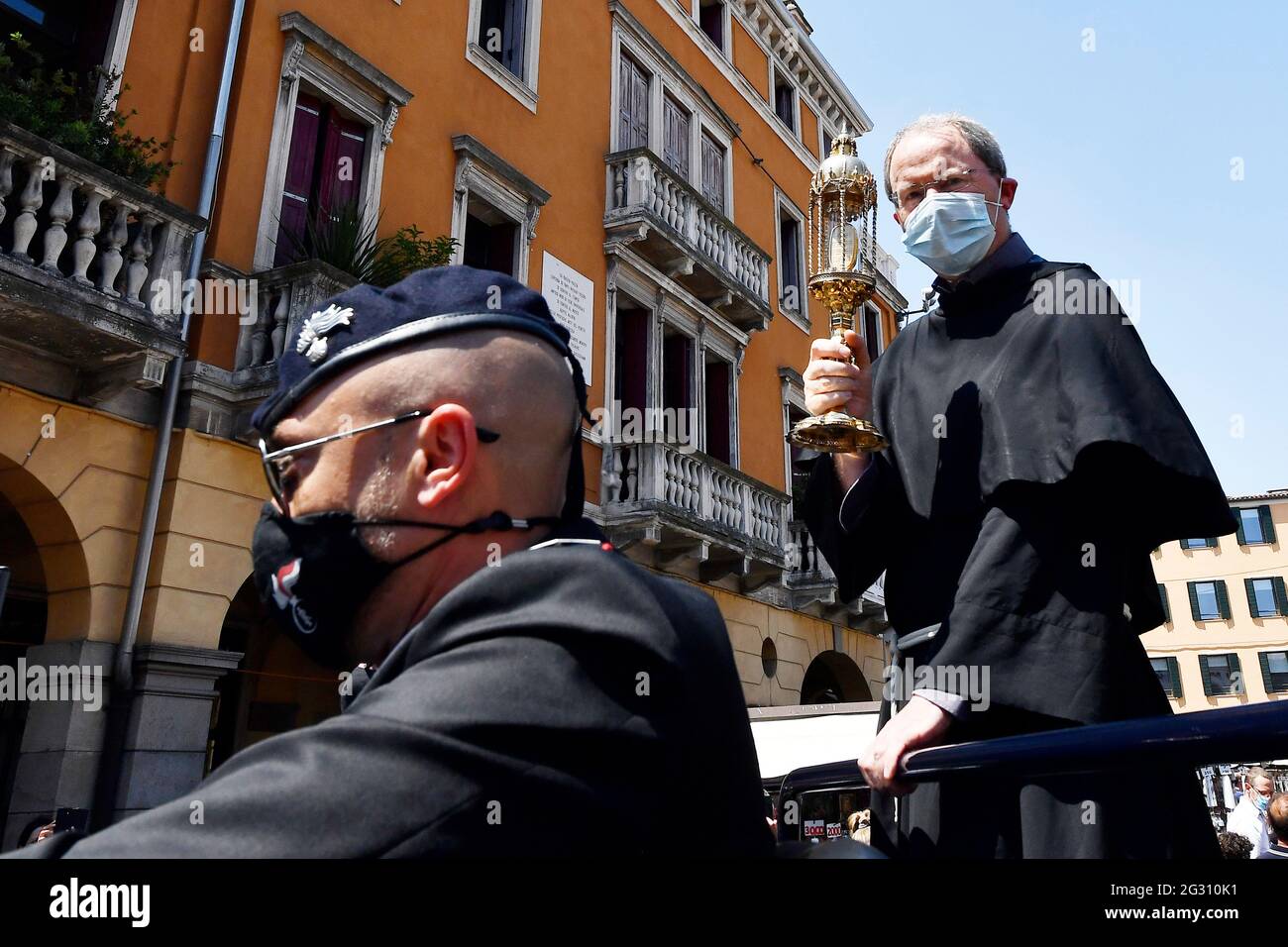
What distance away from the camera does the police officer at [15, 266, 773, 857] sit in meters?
0.88

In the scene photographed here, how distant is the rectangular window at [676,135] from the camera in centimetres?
1493

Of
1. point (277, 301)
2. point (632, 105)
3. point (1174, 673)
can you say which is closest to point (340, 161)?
point (277, 301)

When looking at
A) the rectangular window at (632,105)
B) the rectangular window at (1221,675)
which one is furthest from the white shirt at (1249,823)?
the rectangular window at (1221,675)

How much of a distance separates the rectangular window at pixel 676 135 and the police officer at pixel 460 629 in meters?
14.1

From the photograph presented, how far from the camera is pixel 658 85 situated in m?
14.9

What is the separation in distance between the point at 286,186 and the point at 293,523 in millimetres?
8538

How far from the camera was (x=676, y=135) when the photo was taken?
50.1 ft

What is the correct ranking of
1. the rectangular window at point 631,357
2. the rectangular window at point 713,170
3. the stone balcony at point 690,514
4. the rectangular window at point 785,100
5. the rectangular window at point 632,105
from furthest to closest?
the rectangular window at point 785,100
the rectangular window at point 713,170
the rectangular window at point 632,105
the rectangular window at point 631,357
the stone balcony at point 690,514

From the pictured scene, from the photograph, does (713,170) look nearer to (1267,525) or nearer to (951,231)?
(951,231)

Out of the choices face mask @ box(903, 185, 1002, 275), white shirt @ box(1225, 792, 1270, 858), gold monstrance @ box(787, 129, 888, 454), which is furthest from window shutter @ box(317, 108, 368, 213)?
white shirt @ box(1225, 792, 1270, 858)

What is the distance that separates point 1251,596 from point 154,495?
46971 mm

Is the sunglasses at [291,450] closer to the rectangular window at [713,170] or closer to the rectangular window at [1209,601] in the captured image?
the rectangular window at [713,170]

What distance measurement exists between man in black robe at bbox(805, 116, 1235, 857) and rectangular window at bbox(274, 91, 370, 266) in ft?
24.7

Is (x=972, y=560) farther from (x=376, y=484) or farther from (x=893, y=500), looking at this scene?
(x=376, y=484)
